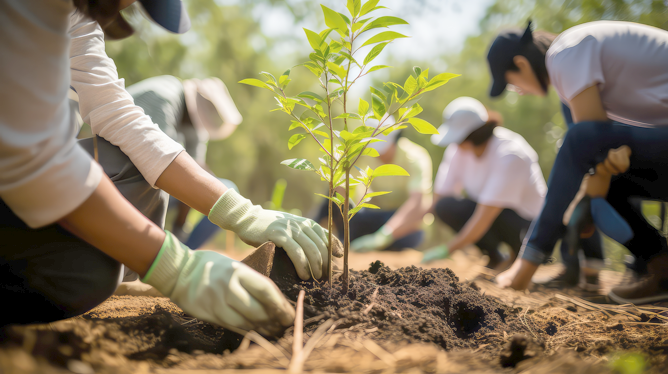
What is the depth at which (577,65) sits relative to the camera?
1.66m

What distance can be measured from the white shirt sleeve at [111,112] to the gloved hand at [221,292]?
0.47 meters

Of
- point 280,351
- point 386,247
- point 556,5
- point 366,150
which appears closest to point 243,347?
point 280,351

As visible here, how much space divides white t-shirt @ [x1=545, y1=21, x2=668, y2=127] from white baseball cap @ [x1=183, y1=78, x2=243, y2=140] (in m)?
2.70

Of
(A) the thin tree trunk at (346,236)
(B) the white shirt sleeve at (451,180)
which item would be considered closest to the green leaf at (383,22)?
(A) the thin tree trunk at (346,236)

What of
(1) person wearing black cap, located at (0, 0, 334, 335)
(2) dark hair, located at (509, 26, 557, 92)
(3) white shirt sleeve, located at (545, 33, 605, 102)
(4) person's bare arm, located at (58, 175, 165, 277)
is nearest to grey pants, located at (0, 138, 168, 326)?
(1) person wearing black cap, located at (0, 0, 334, 335)

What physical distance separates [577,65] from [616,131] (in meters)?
0.37

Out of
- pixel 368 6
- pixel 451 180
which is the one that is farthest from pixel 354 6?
pixel 451 180

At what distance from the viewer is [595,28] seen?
67.0 inches

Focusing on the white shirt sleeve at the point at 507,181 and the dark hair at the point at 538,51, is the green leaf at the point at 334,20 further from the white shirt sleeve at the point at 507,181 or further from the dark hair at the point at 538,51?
the white shirt sleeve at the point at 507,181

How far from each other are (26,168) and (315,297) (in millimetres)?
710

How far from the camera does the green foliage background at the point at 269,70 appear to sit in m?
8.34

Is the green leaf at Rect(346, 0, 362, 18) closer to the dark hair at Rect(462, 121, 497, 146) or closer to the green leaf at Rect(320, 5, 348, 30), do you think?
the green leaf at Rect(320, 5, 348, 30)

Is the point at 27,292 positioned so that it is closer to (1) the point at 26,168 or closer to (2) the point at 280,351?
(1) the point at 26,168

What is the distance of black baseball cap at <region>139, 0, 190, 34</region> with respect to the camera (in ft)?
4.35
